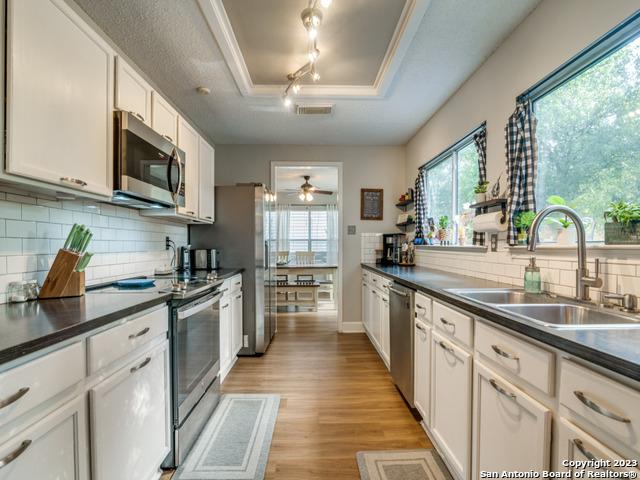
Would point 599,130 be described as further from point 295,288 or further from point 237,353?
point 295,288

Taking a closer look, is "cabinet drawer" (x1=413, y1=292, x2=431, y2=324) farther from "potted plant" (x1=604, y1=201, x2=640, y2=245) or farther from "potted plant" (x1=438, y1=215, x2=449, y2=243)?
"potted plant" (x1=438, y1=215, x2=449, y2=243)

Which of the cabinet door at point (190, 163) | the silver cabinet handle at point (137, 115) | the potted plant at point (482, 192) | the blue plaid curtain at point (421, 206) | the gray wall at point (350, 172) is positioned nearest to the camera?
the silver cabinet handle at point (137, 115)

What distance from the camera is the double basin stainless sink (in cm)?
105

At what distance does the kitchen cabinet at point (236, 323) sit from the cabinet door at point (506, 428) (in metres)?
2.19

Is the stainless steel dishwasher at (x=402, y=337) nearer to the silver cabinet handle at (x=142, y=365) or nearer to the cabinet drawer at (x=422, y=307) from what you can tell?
the cabinet drawer at (x=422, y=307)

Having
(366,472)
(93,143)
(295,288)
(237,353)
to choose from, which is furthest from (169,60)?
(295,288)

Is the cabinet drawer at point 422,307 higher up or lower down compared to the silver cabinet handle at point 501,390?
higher up

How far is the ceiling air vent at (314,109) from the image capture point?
2.96m

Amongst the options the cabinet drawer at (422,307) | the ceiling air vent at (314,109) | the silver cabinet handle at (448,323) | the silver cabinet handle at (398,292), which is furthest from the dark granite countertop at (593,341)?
the ceiling air vent at (314,109)

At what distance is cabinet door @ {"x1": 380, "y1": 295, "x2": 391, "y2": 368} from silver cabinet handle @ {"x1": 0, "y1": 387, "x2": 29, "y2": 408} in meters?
2.35

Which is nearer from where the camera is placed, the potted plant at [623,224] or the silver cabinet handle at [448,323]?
the potted plant at [623,224]

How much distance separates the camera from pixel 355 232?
4238mm

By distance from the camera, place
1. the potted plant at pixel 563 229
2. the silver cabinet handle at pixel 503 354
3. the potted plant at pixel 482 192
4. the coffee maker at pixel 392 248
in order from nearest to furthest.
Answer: the silver cabinet handle at pixel 503 354
the potted plant at pixel 563 229
the potted plant at pixel 482 192
the coffee maker at pixel 392 248

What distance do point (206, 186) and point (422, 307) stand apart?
229 cm
